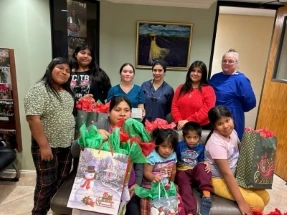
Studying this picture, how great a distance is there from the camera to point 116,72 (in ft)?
10.4

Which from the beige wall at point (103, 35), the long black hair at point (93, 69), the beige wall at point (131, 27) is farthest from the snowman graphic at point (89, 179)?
the beige wall at point (131, 27)

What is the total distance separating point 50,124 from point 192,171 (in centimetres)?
105

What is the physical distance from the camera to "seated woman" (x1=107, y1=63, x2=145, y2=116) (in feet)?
6.64

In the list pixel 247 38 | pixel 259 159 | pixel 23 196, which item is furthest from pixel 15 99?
pixel 247 38

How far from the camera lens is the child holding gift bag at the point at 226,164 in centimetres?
145

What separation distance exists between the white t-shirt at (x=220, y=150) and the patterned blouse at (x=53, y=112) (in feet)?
3.30

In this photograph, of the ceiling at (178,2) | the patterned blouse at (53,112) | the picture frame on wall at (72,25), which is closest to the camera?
the patterned blouse at (53,112)

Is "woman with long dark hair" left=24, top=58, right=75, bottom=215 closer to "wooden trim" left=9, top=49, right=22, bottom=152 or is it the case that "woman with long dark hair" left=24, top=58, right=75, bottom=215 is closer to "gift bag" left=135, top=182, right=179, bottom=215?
"gift bag" left=135, top=182, right=179, bottom=215

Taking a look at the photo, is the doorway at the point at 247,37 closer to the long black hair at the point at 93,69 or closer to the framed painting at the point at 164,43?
the framed painting at the point at 164,43

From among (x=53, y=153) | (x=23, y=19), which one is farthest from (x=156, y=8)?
(x=53, y=153)

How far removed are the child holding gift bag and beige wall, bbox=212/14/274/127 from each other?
3.01 metres

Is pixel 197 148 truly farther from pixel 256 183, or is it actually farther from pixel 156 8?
pixel 156 8

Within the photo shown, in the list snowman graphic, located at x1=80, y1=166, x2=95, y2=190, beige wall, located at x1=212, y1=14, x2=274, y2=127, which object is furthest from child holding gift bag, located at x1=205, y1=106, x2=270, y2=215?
beige wall, located at x1=212, y1=14, x2=274, y2=127

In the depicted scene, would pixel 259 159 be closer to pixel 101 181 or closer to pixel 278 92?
pixel 101 181
